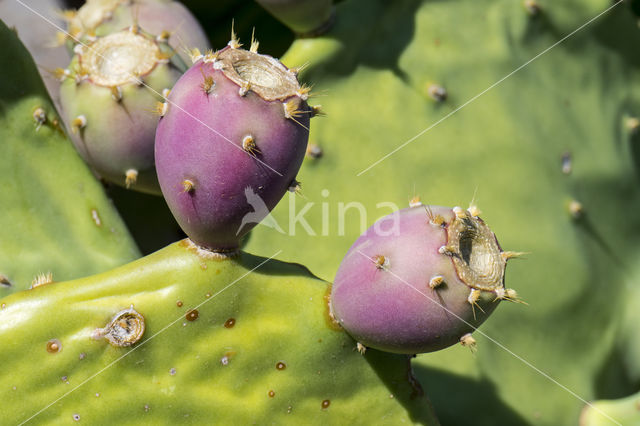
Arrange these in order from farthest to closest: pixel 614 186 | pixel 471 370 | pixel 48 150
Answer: pixel 614 186 → pixel 471 370 → pixel 48 150

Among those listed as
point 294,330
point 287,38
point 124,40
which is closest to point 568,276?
point 294,330

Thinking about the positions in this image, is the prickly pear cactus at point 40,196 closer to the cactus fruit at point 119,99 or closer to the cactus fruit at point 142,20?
the cactus fruit at point 119,99

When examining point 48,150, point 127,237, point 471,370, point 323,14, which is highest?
point 323,14

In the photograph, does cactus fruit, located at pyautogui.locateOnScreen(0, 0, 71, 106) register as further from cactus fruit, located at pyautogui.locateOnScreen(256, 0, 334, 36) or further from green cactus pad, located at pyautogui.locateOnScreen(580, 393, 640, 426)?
green cactus pad, located at pyautogui.locateOnScreen(580, 393, 640, 426)

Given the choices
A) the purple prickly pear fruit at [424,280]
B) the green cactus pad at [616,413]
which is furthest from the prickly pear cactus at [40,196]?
the green cactus pad at [616,413]

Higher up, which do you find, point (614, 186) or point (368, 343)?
point (368, 343)

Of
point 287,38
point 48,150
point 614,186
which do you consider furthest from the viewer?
point 287,38

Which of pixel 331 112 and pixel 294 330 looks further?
pixel 331 112

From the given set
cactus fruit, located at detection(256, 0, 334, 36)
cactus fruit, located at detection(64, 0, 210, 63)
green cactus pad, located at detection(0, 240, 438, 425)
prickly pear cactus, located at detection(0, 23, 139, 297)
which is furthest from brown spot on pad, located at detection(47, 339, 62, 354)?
cactus fruit, located at detection(256, 0, 334, 36)

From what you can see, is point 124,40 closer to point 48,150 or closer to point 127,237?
point 48,150
